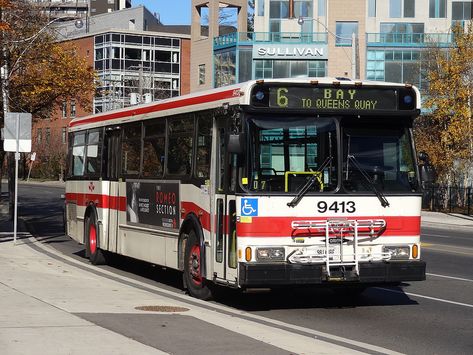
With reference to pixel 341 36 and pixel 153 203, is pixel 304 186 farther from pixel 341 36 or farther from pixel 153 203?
pixel 341 36

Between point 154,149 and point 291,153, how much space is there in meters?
3.93

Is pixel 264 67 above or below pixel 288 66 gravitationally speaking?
below

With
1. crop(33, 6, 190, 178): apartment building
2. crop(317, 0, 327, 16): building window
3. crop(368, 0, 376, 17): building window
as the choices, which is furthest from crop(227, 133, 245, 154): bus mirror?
crop(33, 6, 190, 178): apartment building

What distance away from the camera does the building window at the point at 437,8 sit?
67.9m

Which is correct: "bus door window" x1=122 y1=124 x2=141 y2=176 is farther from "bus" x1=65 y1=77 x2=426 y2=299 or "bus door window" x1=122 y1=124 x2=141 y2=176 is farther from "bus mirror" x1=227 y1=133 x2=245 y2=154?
"bus mirror" x1=227 y1=133 x2=245 y2=154

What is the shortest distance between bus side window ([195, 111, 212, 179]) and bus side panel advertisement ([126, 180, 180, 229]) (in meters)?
0.94

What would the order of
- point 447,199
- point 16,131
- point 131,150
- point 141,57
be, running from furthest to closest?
point 141,57
point 447,199
point 16,131
point 131,150

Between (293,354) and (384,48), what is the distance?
6028 cm

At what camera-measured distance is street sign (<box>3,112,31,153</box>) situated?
71.4 ft

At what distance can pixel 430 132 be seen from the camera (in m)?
45.1

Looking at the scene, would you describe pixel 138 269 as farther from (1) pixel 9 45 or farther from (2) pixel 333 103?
(1) pixel 9 45

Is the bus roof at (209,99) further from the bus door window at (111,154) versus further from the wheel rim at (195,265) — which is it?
the wheel rim at (195,265)

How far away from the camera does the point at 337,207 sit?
37.4 ft

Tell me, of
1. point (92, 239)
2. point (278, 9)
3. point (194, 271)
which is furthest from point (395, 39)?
point (194, 271)
